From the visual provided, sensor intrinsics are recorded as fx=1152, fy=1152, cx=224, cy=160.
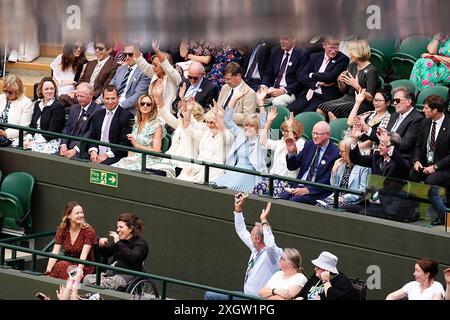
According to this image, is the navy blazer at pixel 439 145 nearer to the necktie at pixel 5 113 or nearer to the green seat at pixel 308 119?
the green seat at pixel 308 119

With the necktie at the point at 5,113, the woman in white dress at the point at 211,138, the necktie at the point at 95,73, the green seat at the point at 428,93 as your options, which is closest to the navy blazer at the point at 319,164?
the woman in white dress at the point at 211,138

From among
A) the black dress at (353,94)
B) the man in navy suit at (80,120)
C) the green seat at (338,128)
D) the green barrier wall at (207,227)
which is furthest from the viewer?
the man in navy suit at (80,120)

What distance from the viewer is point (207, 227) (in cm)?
1137

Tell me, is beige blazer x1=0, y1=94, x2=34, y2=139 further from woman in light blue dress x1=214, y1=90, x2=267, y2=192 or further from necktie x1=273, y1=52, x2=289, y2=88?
necktie x1=273, y1=52, x2=289, y2=88

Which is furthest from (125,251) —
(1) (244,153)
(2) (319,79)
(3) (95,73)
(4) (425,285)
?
(3) (95,73)

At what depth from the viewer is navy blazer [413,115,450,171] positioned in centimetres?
994

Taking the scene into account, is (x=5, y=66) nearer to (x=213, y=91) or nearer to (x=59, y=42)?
(x=213, y=91)

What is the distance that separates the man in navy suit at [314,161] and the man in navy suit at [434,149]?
0.75 m

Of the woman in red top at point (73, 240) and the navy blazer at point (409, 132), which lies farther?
the woman in red top at point (73, 240)

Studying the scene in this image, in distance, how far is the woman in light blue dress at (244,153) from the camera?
1088cm

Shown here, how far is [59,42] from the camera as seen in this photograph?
210 centimetres

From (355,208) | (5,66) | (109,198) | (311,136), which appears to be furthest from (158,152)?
A: (5,66)

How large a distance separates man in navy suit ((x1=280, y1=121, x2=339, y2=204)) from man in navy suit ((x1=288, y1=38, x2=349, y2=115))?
1.44m
